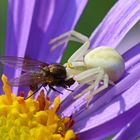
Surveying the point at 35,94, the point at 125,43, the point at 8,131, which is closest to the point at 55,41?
the point at 35,94

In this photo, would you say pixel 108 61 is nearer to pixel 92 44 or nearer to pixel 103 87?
pixel 103 87

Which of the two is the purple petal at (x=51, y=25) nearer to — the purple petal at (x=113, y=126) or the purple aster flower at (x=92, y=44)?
the purple aster flower at (x=92, y=44)

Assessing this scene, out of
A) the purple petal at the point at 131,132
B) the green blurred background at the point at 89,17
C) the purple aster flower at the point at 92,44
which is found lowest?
the green blurred background at the point at 89,17

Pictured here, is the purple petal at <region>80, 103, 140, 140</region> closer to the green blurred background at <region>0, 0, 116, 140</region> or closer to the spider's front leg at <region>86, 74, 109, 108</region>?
the spider's front leg at <region>86, 74, 109, 108</region>

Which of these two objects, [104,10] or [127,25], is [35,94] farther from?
[104,10]

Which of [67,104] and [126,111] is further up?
[126,111]

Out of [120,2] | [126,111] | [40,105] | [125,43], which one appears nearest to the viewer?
[126,111]

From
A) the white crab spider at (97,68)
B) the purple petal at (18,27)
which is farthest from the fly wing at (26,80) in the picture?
the purple petal at (18,27)

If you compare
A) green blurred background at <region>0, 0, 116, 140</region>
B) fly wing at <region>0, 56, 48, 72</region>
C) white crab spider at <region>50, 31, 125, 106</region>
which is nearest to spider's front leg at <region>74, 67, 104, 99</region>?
white crab spider at <region>50, 31, 125, 106</region>
